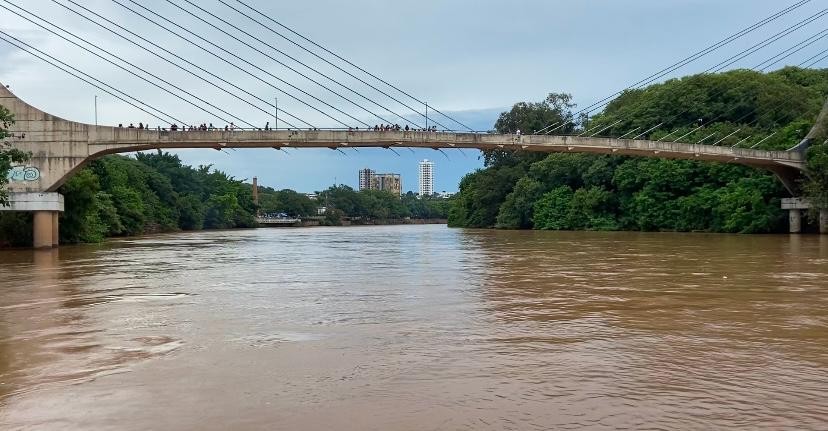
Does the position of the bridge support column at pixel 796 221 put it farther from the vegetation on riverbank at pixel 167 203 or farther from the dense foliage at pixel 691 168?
the vegetation on riverbank at pixel 167 203

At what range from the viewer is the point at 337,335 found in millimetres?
10195

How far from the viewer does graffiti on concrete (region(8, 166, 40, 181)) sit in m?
36.2

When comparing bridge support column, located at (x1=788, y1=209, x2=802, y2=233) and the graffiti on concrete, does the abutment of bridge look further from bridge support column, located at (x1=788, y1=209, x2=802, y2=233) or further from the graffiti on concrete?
the graffiti on concrete

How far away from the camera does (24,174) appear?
3622cm

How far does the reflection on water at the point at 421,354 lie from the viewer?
6199 millimetres

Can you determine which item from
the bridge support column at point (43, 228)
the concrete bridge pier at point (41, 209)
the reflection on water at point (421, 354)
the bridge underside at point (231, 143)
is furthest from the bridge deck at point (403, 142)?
the reflection on water at point (421, 354)

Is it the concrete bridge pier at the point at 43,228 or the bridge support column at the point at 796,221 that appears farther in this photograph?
the bridge support column at the point at 796,221

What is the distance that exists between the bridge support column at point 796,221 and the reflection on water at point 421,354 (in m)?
35.0

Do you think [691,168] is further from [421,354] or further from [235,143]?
[421,354]

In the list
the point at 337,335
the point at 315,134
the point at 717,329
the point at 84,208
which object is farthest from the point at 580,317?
the point at 84,208

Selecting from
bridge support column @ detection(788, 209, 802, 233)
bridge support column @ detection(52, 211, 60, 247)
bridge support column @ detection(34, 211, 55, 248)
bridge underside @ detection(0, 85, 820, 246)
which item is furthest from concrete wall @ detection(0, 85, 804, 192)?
bridge support column @ detection(788, 209, 802, 233)

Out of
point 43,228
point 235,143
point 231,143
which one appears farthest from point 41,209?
point 235,143

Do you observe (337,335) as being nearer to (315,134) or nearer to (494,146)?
(315,134)

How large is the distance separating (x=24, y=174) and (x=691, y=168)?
48008 millimetres
